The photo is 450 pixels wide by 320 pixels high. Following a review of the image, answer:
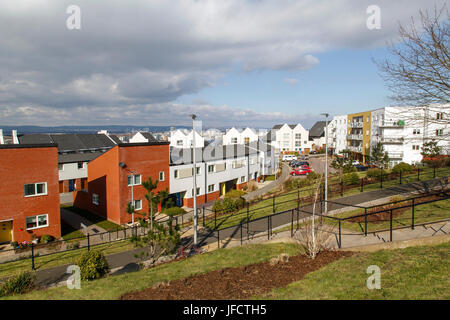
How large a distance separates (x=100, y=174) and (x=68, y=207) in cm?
868

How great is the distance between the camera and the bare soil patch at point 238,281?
658cm

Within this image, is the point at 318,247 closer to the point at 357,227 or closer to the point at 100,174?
the point at 357,227

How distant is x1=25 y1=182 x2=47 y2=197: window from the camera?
20406mm

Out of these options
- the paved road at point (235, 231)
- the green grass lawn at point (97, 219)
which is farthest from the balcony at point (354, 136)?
the green grass lawn at point (97, 219)

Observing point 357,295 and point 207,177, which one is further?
point 207,177

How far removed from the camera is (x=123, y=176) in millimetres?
26234

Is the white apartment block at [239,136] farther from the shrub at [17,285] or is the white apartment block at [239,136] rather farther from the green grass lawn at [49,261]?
the shrub at [17,285]

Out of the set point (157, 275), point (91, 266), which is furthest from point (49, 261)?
point (157, 275)

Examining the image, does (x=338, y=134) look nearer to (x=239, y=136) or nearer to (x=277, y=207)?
(x=239, y=136)

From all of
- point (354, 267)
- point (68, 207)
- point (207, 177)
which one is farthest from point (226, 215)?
point (68, 207)

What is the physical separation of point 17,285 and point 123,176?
18147 millimetres

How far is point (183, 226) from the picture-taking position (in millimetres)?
22875
